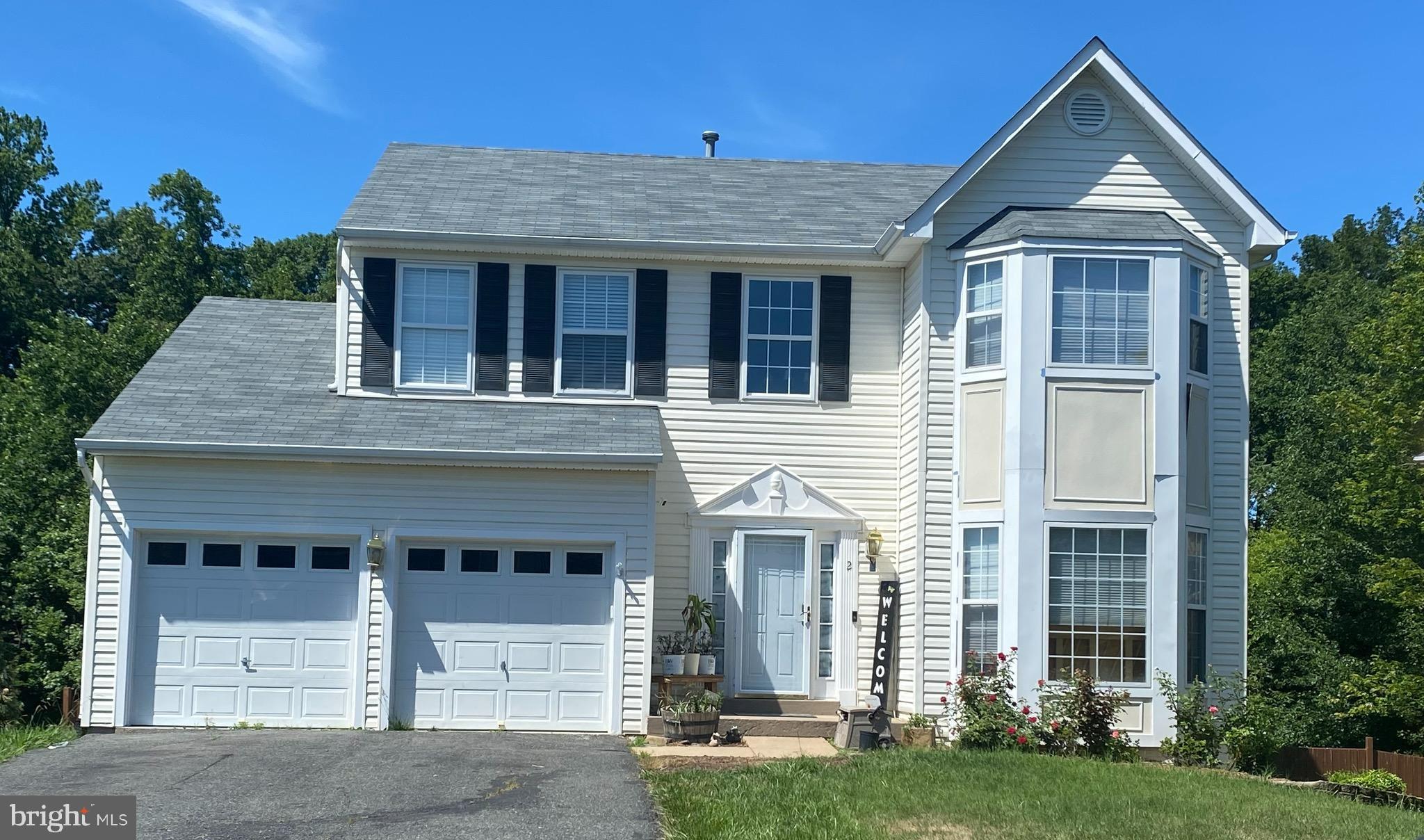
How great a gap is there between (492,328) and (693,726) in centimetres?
526

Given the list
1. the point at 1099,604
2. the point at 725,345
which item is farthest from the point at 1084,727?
the point at 725,345

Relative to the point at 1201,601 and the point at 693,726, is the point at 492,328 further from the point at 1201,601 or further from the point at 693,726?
the point at 1201,601

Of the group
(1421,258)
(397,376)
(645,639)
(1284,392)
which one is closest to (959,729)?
(645,639)

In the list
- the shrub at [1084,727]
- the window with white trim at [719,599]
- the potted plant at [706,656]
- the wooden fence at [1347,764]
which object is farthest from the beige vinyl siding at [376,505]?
the wooden fence at [1347,764]

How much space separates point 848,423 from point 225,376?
7480 mm

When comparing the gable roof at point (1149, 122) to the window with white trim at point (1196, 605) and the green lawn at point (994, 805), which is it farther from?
the green lawn at point (994, 805)

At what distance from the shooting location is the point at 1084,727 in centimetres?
1391

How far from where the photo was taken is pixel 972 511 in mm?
15148

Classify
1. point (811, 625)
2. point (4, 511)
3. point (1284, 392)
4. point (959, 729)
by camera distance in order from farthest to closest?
point (1284, 392)
point (4, 511)
point (811, 625)
point (959, 729)

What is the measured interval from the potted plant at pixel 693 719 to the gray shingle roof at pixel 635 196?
536 cm

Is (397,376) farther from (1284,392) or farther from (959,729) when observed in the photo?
(1284,392)

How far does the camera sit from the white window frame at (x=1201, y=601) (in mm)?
14805

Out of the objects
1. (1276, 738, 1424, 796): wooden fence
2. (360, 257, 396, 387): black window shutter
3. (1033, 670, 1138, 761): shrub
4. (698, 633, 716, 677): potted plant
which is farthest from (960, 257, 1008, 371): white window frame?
(360, 257, 396, 387): black window shutter

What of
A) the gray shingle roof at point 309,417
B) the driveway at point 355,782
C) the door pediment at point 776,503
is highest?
the gray shingle roof at point 309,417
